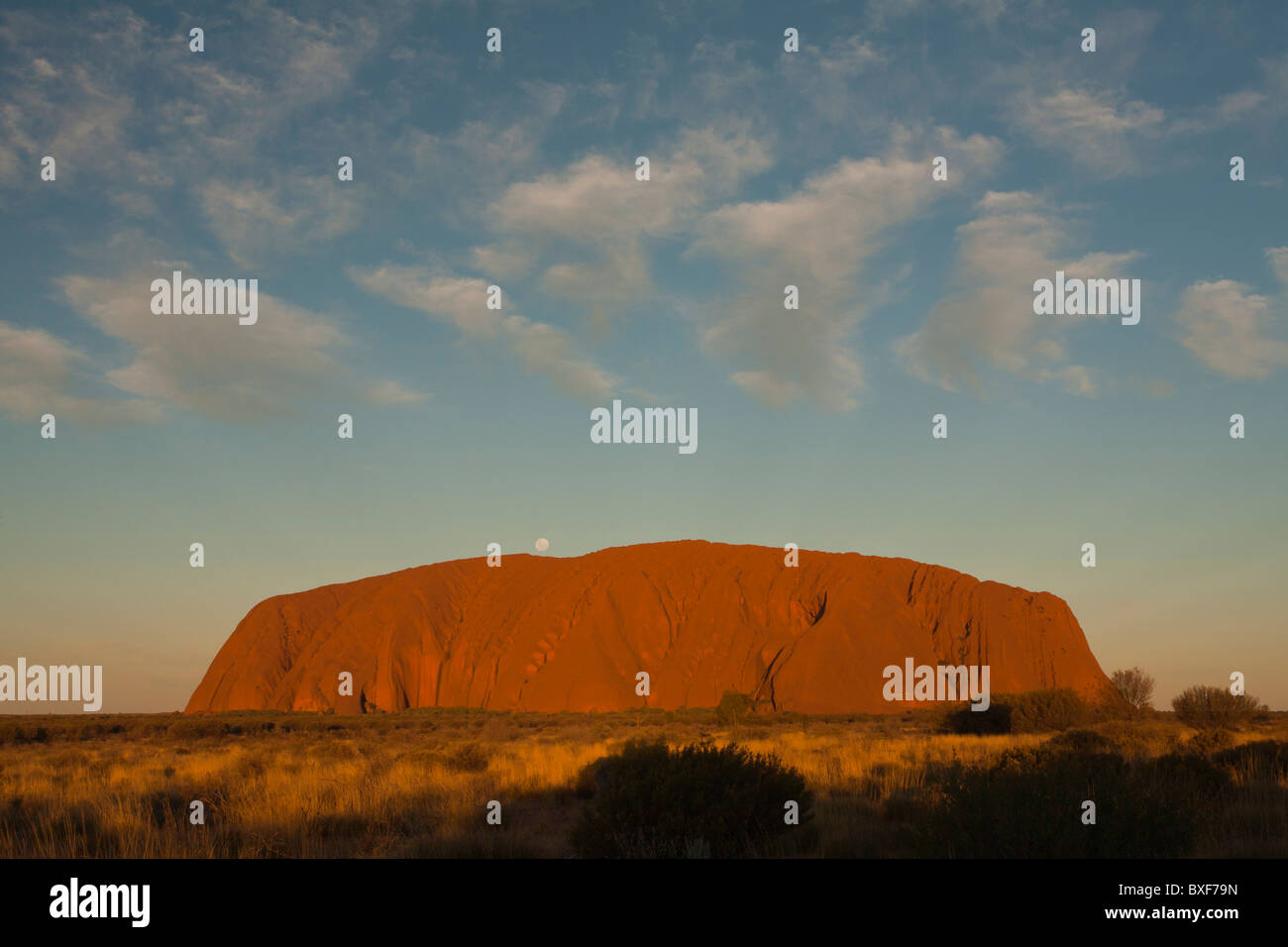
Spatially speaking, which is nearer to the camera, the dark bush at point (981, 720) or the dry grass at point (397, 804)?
the dry grass at point (397, 804)

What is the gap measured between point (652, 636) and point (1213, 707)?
181 ft

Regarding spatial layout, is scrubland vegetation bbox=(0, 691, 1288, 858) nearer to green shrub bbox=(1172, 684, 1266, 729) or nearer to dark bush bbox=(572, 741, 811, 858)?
dark bush bbox=(572, 741, 811, 858)

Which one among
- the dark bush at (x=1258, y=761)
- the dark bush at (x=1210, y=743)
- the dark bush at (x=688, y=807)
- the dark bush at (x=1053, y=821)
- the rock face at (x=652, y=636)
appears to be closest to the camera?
the dark bush at (x=1053, y=821)

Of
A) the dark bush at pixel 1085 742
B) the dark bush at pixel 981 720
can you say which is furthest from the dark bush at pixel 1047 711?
the dark bush at pixel 1085 742

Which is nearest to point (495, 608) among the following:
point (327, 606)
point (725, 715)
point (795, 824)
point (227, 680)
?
point (327, 606)

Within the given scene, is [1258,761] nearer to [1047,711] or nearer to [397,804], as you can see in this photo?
[397,804]

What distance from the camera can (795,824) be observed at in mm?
9094

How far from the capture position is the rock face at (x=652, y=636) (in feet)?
242

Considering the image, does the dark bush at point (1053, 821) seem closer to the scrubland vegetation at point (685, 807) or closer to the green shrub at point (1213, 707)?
the scrubland vegetation at point (685, 807)

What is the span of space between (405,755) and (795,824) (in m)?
12.2

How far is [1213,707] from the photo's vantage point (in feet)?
100

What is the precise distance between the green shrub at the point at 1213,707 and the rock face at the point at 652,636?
120ft
